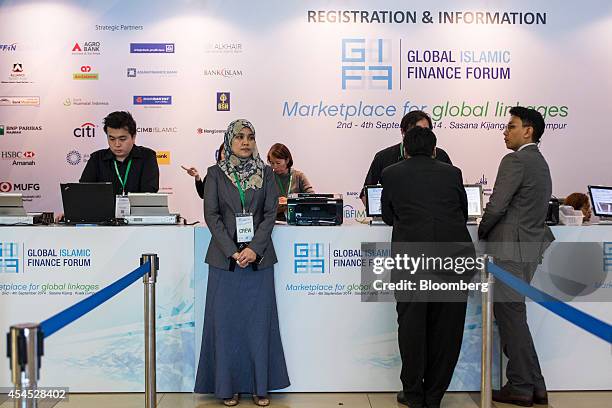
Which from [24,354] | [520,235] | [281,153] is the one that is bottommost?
[24,354]

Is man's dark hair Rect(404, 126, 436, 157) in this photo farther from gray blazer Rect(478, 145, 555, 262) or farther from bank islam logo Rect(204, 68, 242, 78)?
bank islam logo Rect(204, 68, 242, 78)

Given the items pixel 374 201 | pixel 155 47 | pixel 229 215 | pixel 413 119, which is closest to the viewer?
pixel 229 215

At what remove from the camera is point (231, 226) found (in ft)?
13.3

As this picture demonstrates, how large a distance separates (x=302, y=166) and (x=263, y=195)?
2.68 m

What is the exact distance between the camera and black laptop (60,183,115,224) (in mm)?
4188

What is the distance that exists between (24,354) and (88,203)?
7.47 feet

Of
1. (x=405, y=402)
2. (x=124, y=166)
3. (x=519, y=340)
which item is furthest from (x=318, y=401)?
(x=124, y=166)

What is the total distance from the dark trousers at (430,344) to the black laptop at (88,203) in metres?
1.72

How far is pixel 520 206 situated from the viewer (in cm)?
409

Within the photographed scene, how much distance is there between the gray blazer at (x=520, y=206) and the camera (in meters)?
4.06

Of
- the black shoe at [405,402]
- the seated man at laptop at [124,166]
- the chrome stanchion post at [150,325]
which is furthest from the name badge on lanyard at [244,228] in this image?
the black shoe at [405,402]

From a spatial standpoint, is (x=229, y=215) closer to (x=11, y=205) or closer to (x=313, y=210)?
(x=313, y=210)

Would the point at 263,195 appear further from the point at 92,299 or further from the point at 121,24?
the point at 121,24

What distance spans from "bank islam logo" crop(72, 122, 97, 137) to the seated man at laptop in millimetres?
1935
